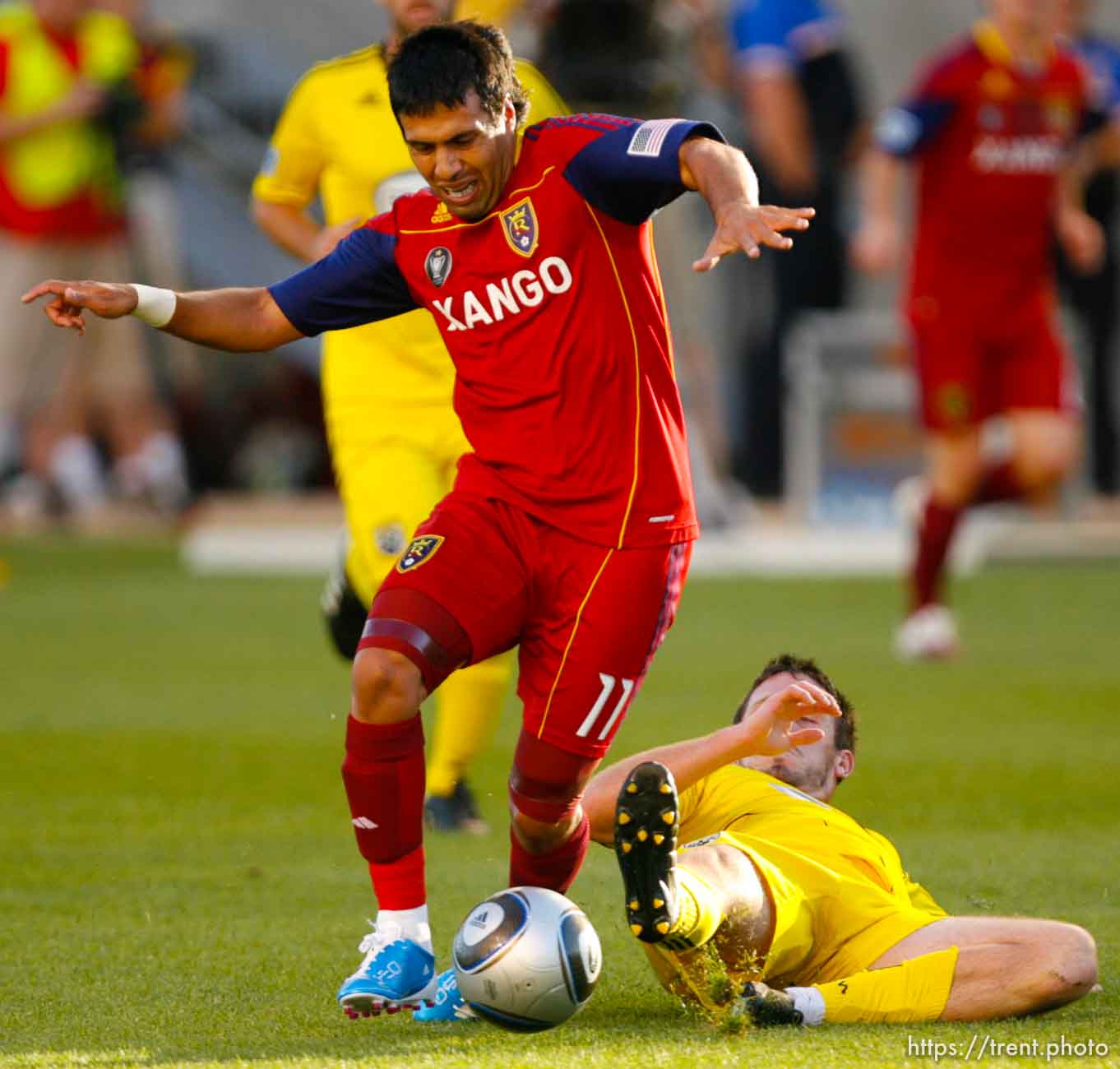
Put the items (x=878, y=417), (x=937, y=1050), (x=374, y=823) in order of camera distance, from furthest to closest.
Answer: (x=878, y=417) < (x=374, y=823) < (x=937, y=1050)

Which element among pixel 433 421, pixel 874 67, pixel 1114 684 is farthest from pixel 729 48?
pixel 433 421

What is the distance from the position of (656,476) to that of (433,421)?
2.11 metres

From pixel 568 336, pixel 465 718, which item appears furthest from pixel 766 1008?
pixel 465 718

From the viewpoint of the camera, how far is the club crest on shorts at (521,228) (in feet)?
16.2

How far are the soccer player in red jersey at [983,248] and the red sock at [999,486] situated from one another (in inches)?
3.1

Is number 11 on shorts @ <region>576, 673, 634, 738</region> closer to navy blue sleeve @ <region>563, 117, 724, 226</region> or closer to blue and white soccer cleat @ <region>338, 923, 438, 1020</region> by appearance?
blue and white soccer cleat @ <region>338, 923, 438, 1020</region>

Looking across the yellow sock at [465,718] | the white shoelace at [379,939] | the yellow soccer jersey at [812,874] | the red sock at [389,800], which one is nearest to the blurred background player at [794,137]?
the yellow sock at [465,718]

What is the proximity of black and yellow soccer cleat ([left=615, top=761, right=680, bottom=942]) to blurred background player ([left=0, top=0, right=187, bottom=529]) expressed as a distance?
12584mm

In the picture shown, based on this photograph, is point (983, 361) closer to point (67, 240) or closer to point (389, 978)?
point (389, 978)

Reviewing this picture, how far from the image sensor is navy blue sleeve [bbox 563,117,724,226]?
4.78 metres

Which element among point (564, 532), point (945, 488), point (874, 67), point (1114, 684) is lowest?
point (1114, 684)

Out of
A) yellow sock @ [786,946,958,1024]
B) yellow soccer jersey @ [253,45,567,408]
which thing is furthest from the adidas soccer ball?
yellow soccer jersey @ [253,45,567,408]

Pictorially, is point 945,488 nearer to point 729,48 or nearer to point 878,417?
point 878,417

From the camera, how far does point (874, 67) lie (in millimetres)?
19406
